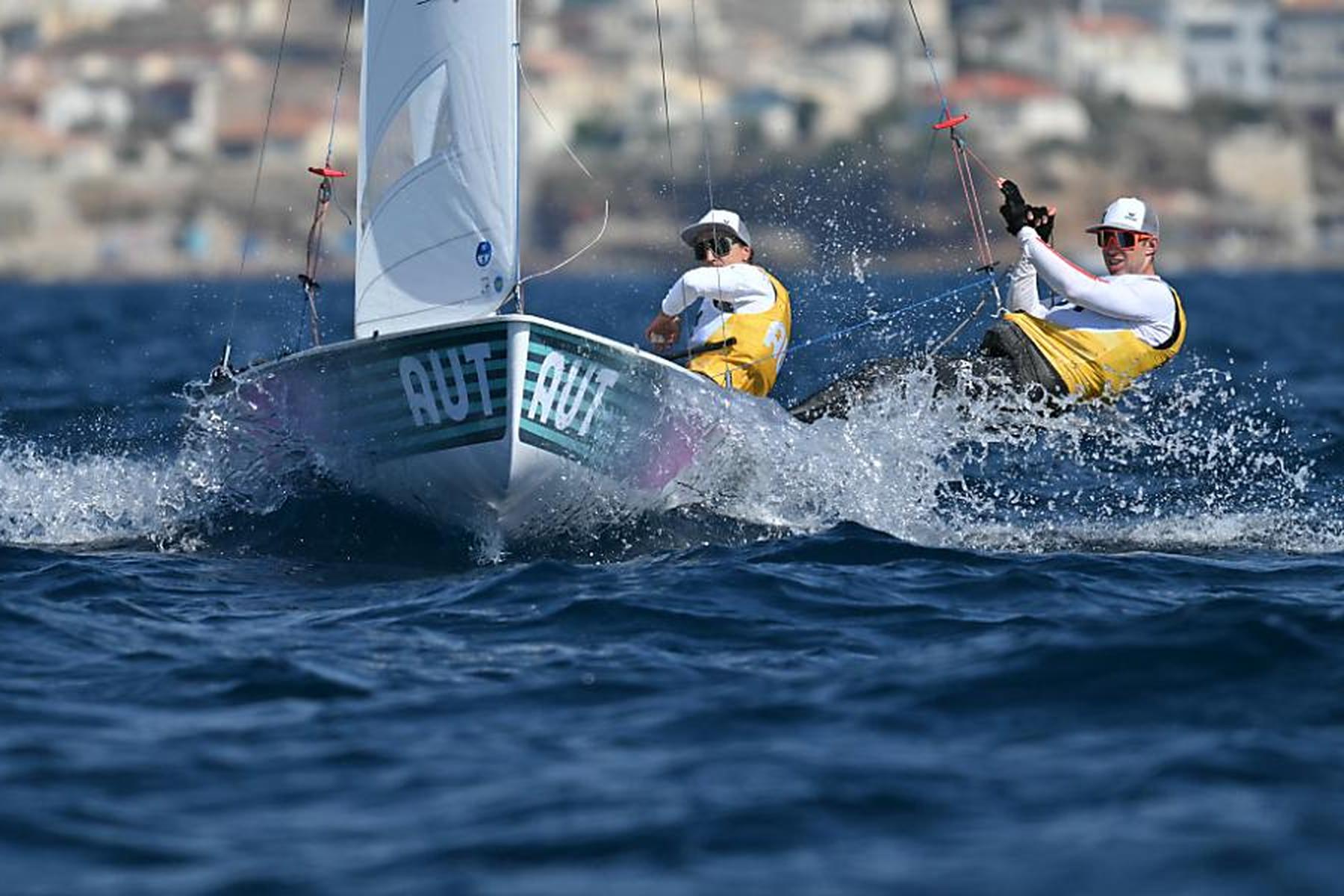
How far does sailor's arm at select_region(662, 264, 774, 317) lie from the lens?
965 centimetres

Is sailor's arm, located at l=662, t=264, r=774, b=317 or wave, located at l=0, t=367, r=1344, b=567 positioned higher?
sailor's arm, located at l=662, t=264, r=774, b=317

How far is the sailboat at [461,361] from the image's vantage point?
8617 millimetres

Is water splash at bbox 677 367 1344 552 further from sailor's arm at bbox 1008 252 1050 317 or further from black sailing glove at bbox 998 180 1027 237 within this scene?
black sailing glove at bbox 998 180 1027 237

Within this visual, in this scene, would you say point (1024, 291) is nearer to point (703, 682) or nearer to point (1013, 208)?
point (1013, 208)

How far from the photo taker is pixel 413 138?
9172 millimetres

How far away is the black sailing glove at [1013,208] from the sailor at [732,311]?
1048mm

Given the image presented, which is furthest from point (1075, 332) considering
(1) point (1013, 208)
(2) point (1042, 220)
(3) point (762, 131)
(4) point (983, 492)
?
(3) point (762, 131)

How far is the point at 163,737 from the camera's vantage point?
20.3 feet

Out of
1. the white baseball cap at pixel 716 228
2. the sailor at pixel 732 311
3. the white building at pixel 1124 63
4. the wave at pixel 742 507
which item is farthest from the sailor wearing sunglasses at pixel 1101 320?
the white building at pixel 1124 63

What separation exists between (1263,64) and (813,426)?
379ft

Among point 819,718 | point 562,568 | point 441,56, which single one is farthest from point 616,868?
point 441,56

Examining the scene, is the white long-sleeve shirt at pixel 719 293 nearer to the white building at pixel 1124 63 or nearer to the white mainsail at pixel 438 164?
the white mainsail at pixel 438 164

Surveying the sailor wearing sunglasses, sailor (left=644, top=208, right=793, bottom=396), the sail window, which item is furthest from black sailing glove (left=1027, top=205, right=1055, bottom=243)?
the sail window

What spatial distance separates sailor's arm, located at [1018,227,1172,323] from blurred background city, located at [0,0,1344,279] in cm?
6995
